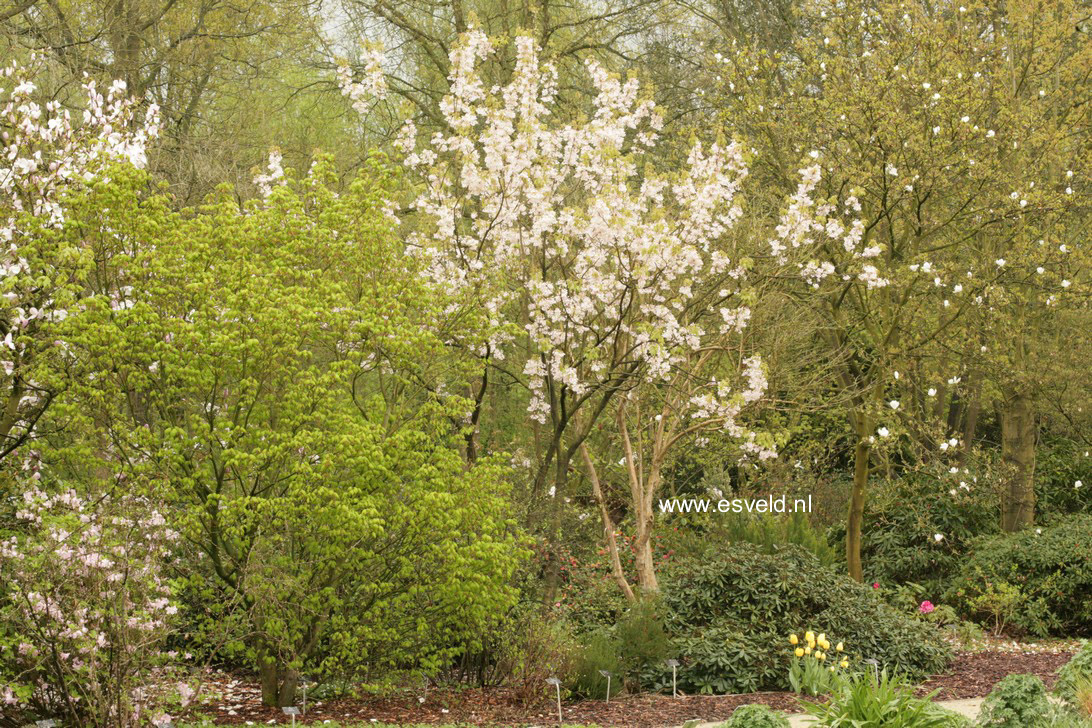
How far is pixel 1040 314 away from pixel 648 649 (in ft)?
23.8

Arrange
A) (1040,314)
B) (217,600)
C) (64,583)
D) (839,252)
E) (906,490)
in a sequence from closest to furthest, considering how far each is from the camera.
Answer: (64,583)
(217,600)
(839,252)
(1040,314)
(906,490)

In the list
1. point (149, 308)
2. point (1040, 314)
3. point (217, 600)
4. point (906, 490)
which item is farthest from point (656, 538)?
point (149, 308)

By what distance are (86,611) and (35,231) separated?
2206mm

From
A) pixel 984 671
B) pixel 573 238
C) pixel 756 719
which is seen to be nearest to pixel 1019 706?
pixel 756 719

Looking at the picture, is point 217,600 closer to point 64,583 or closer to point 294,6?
point 64,583

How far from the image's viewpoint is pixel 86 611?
565cm

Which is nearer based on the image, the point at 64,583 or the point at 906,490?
the point at 64,583

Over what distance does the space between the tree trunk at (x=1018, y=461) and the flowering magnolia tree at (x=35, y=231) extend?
423 inches

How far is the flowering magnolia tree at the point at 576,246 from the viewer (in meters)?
8.66

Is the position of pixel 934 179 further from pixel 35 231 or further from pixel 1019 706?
pixel 35 231

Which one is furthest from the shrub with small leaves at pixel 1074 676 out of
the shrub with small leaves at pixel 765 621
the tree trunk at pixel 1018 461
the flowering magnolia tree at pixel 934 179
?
the tree trunk at pixel 1018 461

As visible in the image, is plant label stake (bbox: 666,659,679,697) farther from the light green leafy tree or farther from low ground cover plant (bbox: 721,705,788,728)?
low ground cover plant (bbox: 721,705,788,728)

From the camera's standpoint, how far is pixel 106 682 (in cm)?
578

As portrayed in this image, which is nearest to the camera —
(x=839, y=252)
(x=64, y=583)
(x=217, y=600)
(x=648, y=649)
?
(x=64, y=583)
